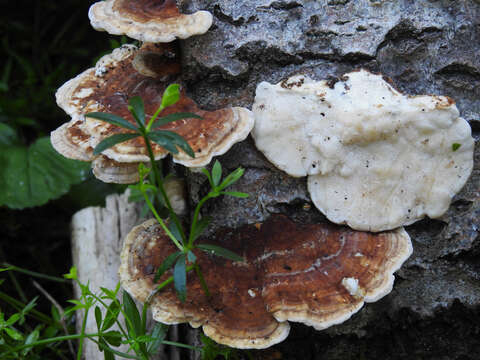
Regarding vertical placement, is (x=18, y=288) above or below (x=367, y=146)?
below

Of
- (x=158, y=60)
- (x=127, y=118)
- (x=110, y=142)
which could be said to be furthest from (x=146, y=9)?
(x=110, y=142)

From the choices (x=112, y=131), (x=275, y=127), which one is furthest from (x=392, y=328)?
(x=112, y=131)

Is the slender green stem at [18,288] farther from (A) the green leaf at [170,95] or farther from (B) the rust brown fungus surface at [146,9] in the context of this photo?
(A) the green leaf at [170,95]

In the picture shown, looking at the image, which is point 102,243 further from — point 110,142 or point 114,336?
point 110,142

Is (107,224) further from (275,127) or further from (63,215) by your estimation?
(275,127)

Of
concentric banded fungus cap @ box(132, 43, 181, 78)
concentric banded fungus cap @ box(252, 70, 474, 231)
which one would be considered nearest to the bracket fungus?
concentric banded fungus cap @ box(132, 43, 181, 78)

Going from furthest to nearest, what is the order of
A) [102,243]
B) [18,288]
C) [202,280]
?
[18,288], [102,243], [202,280]

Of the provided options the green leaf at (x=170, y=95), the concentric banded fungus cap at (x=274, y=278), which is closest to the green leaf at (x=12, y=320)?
the concentric banded fungus cap at (x=274, y=278)
